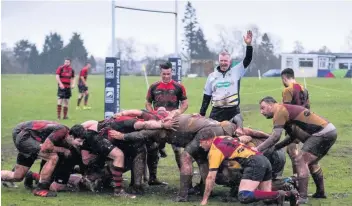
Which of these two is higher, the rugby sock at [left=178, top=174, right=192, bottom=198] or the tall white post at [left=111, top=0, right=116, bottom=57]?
the tall white post at [left=111, top=0, right=116, bottom=57]

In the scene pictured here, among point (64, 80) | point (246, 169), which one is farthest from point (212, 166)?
point (64, 80)

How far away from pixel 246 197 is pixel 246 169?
432 millimetres

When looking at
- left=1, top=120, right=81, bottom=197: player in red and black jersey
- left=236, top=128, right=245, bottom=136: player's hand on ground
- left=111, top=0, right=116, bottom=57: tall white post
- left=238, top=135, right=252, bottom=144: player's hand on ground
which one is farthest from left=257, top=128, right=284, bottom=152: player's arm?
left=111, top=0, right=116, bottom=57: tall white post

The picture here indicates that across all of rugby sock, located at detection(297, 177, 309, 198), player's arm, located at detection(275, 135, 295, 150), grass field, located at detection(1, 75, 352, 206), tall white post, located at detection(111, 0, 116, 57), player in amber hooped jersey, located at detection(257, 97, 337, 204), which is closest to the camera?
player in amber hooped jersey, located at detection(257, 97, 337, 204)

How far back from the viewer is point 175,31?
61.0ft

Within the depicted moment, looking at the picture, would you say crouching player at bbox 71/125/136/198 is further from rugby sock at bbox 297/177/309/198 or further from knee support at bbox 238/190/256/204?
rugby sock at bbox 297/177/309/198

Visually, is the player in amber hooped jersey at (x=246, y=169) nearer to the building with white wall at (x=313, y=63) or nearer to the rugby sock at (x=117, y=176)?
the rugby sock at (x=117, y=176)

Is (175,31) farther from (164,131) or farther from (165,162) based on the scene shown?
(164,131)

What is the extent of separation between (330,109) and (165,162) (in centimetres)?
1315

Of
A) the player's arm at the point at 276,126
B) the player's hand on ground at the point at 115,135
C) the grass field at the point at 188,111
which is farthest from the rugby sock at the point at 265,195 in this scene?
the player's hand on ground at the point at 115,135

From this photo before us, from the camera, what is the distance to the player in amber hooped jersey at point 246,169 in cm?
927

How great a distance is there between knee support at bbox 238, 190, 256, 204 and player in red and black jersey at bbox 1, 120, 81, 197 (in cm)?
301

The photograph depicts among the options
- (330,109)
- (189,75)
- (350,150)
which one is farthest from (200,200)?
(189,75)

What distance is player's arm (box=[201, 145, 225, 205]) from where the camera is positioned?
Answer: 31.1 ft
